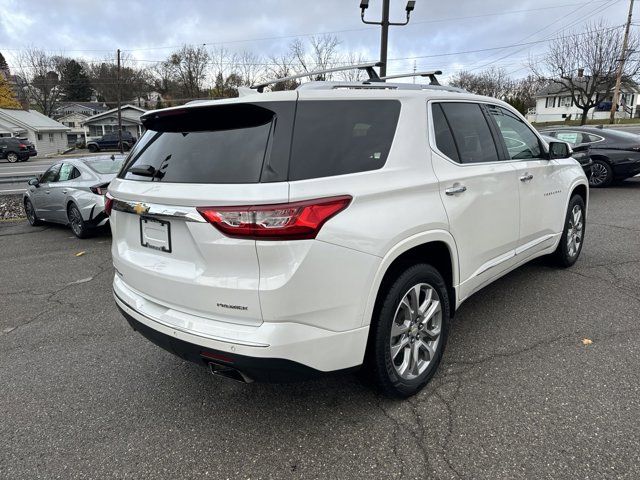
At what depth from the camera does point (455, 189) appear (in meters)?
2.93

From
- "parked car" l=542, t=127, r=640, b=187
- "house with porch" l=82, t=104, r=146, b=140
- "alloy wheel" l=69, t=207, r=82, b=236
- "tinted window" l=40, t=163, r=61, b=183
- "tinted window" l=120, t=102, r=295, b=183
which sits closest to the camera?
"tinted window" l=120, t=102, r=295, b=183

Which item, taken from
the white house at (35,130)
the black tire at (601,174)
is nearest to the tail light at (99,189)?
the black tire at (601,174)

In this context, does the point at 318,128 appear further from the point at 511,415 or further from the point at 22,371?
the point at 22,371

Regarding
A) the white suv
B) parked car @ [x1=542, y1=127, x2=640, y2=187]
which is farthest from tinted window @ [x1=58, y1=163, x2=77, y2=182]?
parked car @ [x1=542, y1=127, x2=640, y2=187]

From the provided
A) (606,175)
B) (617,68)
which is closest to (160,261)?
(606,175)

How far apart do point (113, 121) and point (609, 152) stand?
62.7 metres

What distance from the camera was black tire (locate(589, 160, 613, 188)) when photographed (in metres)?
11.1

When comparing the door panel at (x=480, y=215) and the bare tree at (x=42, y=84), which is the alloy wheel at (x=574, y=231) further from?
the bare tree at (x=42, y=84)

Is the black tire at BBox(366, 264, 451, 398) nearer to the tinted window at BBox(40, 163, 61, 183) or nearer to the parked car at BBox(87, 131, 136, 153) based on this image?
the tinted window at BBox(40, 163, 61, 183)

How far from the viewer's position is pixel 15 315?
453 centimetres

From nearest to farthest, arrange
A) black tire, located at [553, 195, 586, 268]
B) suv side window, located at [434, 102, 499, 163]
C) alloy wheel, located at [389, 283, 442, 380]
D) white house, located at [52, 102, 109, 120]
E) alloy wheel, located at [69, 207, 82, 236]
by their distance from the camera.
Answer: alloy wheel, located at [389, 283, 442, 380], suv side window, located at [434, 102, 499, 163], black tire, located at [553, 195, 586, 268], alloy wheel, located at [69, 207, 82, 236], white house, located at [52, 102, 109, 120]

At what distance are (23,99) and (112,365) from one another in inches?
3113

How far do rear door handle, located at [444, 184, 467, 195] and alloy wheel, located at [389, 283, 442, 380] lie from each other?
0.61m

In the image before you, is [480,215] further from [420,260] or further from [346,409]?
[346,409]
